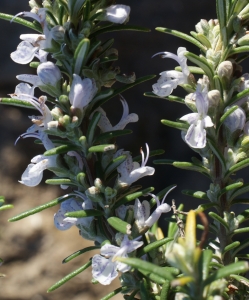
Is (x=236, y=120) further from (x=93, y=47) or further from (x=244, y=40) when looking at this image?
(x=93, y=47)

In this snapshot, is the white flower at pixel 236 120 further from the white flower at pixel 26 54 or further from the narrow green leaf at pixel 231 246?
the white flower at pixel 26 54

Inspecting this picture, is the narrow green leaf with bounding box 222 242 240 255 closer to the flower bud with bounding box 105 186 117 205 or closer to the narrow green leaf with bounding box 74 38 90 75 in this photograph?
the flower bud with bounding box 105 186 117 205

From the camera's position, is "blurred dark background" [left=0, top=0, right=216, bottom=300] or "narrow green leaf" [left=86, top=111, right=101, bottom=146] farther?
"blurred dark background" [left=0, top=0, right=216, bottom=300]

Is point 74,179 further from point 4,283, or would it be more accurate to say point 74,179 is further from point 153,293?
point 4,283

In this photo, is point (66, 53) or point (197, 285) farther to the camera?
point (66, 53)

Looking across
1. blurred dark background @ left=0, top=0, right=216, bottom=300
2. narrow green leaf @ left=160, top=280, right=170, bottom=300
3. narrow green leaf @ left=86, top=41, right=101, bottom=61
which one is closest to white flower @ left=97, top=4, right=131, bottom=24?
narrow green leaf @ left=86, top=41, right=101, bottom=61

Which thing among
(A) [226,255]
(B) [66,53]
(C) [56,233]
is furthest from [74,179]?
(C) [56,233]
